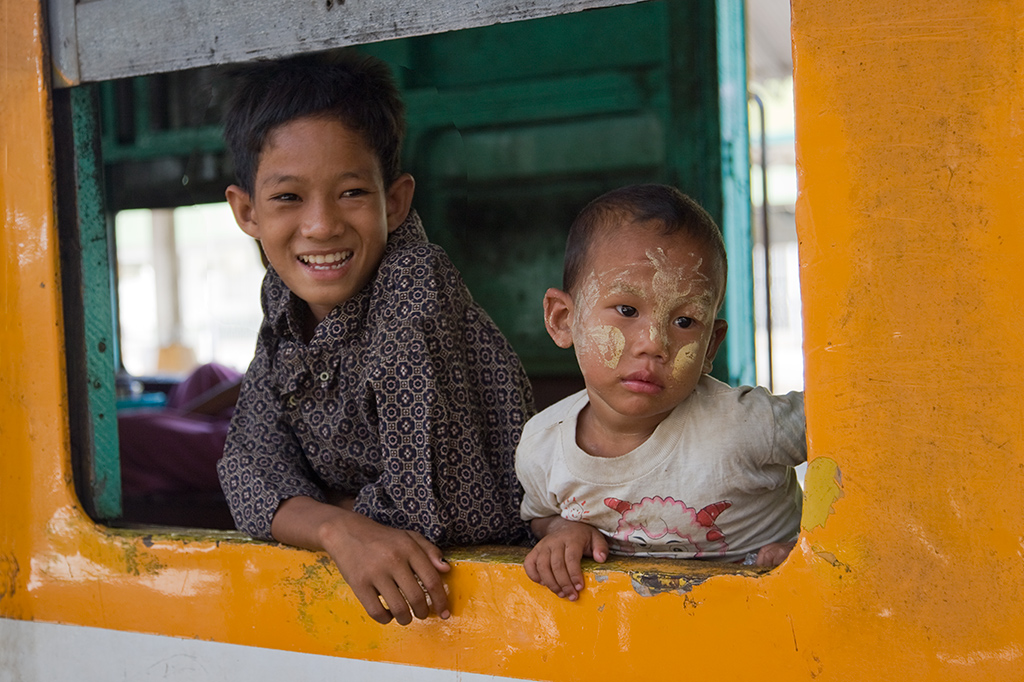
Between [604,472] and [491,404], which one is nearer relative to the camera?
[604,472]

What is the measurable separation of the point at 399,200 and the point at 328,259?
22 cm

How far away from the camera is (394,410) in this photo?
1.51 meters

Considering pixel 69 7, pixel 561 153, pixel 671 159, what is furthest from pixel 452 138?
pixel 69 7

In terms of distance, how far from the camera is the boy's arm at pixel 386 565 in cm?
135

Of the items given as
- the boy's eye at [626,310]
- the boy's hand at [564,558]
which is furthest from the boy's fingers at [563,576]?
the boy's eye at [626,310]

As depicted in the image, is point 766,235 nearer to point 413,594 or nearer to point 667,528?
point 667,528

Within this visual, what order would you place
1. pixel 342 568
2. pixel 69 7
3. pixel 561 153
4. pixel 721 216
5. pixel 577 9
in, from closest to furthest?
pixel 577 9, pixel 342 568, pixel 69 7, pixel 721 216, pixel 561 153

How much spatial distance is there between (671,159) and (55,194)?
2.09m

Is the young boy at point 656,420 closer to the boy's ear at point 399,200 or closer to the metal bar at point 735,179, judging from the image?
the boy's ear at point 399,200

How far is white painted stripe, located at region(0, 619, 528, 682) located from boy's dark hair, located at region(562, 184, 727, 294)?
69 cm

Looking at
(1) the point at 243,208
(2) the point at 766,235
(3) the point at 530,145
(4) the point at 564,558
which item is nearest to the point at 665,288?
(4) the point at 564,558

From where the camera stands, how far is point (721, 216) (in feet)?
10.1

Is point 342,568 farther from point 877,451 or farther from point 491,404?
point 877,451

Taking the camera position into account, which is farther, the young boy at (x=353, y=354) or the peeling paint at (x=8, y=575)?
the peeling paint at (x=8, y=575)
